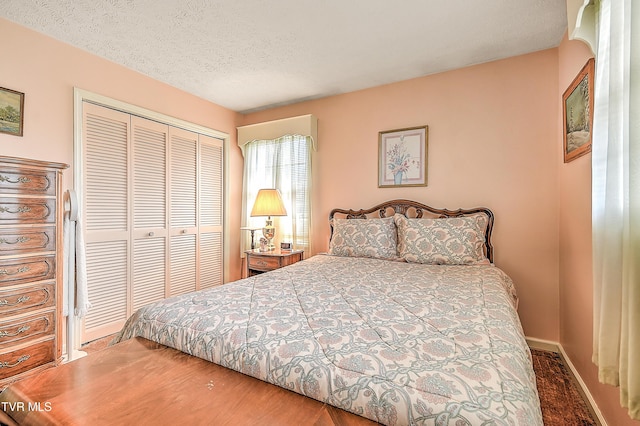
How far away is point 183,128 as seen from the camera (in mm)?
3350

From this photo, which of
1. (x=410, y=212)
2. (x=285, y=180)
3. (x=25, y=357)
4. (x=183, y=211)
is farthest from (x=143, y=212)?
(x=410, y=212)

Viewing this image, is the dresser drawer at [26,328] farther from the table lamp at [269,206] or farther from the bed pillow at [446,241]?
the bed pillow at [446,241]

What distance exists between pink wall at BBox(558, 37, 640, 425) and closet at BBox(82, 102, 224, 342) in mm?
3530

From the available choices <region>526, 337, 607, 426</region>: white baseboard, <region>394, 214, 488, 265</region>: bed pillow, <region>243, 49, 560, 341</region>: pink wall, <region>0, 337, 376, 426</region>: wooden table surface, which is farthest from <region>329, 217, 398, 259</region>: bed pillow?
<region>0, 337, 376, 426</region>: wooden table surface

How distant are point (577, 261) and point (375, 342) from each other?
6.00 feet

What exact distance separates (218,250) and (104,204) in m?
1.42

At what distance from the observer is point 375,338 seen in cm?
106

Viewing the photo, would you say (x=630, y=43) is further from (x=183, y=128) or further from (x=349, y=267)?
(x=183, y=128)

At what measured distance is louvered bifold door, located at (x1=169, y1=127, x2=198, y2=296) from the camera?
3.27 metres

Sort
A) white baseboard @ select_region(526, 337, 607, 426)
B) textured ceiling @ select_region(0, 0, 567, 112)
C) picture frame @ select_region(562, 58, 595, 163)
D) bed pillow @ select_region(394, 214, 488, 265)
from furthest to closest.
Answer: bed pillow @ select_region(394, 214, 488, 265), textured ceiling @ select_region(0, 0, 567, 112), picture frame @ select_region(562, 58, 595, 163), white baseboard @ select_region(526, 337, 607, 426)

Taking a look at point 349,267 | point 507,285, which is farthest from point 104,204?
point 507,285

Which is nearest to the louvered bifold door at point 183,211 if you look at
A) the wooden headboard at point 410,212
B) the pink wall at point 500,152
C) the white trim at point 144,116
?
the white trim at point 144,116

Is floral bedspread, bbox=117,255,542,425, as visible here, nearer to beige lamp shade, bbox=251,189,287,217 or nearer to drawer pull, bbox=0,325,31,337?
drawer pull, bbox=0,325,31,337

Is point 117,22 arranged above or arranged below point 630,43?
above
